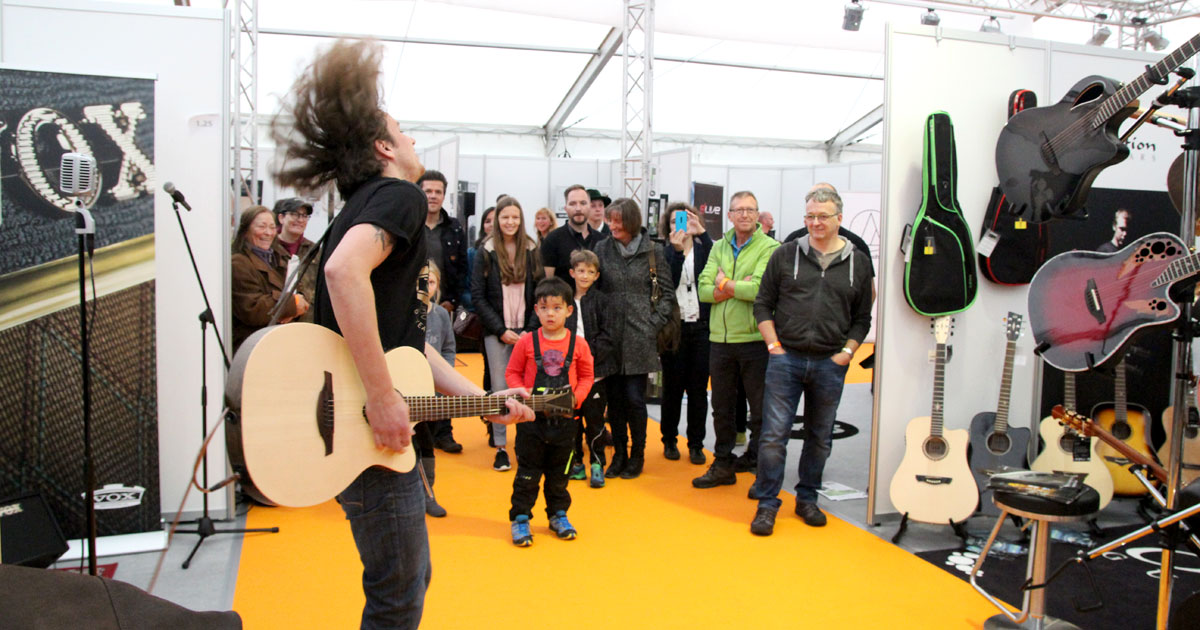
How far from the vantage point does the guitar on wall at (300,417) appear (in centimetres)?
161

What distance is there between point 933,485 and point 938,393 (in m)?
0.41

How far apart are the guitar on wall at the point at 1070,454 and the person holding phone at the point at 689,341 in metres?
1.79

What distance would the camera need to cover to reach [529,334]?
3.97m

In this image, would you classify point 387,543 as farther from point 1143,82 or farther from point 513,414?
point 1143,82

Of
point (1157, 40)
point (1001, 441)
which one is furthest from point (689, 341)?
point (1157, 40)

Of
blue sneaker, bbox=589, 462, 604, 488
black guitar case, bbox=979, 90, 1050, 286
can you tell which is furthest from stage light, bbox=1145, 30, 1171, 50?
blue sneaker, bbox=589, 462, 604, 488

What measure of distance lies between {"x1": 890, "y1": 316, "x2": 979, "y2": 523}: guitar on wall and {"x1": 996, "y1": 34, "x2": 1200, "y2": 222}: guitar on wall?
85 centimetres

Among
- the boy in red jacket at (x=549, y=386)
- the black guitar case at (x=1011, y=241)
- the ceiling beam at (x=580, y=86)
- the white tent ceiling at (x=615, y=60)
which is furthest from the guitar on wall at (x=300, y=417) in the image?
the ceiling beam at (x=580, y=86)

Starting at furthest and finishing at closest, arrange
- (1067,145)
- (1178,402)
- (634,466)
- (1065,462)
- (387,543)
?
(634,466)
(1065,462)
(1067,145)
(1178,402)
(387,543)

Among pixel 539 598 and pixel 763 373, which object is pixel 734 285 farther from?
pixel 539 598

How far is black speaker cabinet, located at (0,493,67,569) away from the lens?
2893mm

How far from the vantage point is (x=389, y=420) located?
1.71 metres

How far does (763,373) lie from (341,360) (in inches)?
115

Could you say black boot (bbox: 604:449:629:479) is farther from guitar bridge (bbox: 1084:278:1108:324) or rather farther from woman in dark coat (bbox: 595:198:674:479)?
guitar bridge (bbox: 1084:278:1108:324)
